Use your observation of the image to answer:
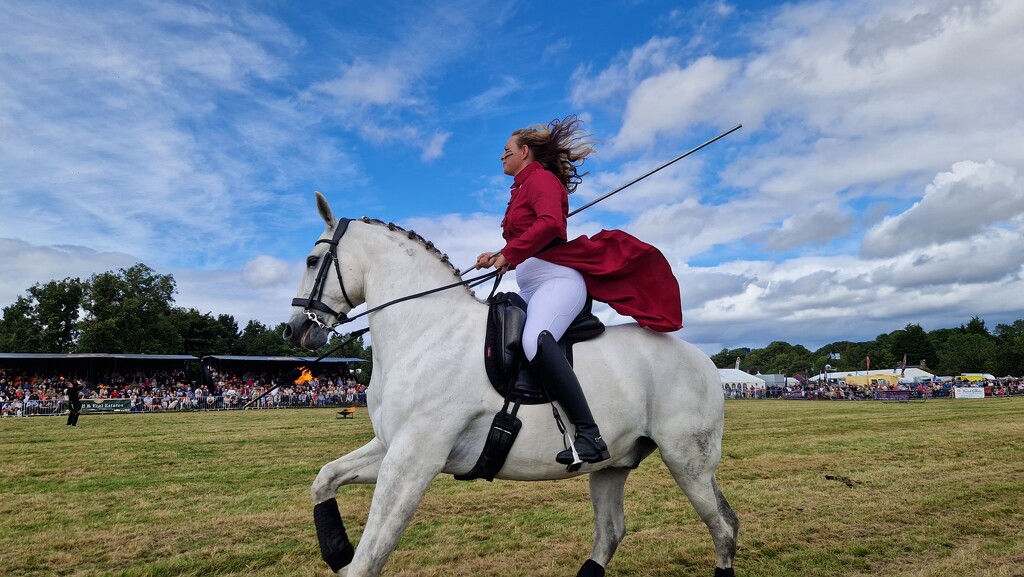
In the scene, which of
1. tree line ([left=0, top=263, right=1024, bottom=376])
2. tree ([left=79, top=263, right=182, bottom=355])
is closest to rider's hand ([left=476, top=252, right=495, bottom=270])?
tree line ([left=0, top=263, right=1024, bottom=376])

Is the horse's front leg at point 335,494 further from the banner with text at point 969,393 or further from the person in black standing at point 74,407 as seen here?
the banner with text at point 969,393

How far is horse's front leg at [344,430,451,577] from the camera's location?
369 cm

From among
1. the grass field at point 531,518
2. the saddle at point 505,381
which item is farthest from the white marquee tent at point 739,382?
the saddle at point 505,381

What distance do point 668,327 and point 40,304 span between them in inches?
3636

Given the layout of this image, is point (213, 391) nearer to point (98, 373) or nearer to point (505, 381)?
point (98, 373)

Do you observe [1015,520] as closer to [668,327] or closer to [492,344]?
[668,327]

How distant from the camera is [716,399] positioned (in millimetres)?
5074

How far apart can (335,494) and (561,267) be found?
224 cm

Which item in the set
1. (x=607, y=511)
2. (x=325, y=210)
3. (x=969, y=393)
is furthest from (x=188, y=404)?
(x=969, y=393)

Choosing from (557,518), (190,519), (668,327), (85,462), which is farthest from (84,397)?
(668,327)

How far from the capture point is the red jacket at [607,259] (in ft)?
15.2

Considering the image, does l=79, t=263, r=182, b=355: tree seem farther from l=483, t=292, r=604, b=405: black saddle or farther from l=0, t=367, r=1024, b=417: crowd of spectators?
l=483, t=292, r=604, b=405: black saddle

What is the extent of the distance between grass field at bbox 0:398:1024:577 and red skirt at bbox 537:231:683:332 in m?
2.34

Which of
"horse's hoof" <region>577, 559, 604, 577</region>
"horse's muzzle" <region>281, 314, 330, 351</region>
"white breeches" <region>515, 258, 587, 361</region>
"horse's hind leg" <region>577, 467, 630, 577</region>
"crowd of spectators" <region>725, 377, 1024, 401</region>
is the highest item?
"white breeches" <region>515, 258, 587, 361</region>
